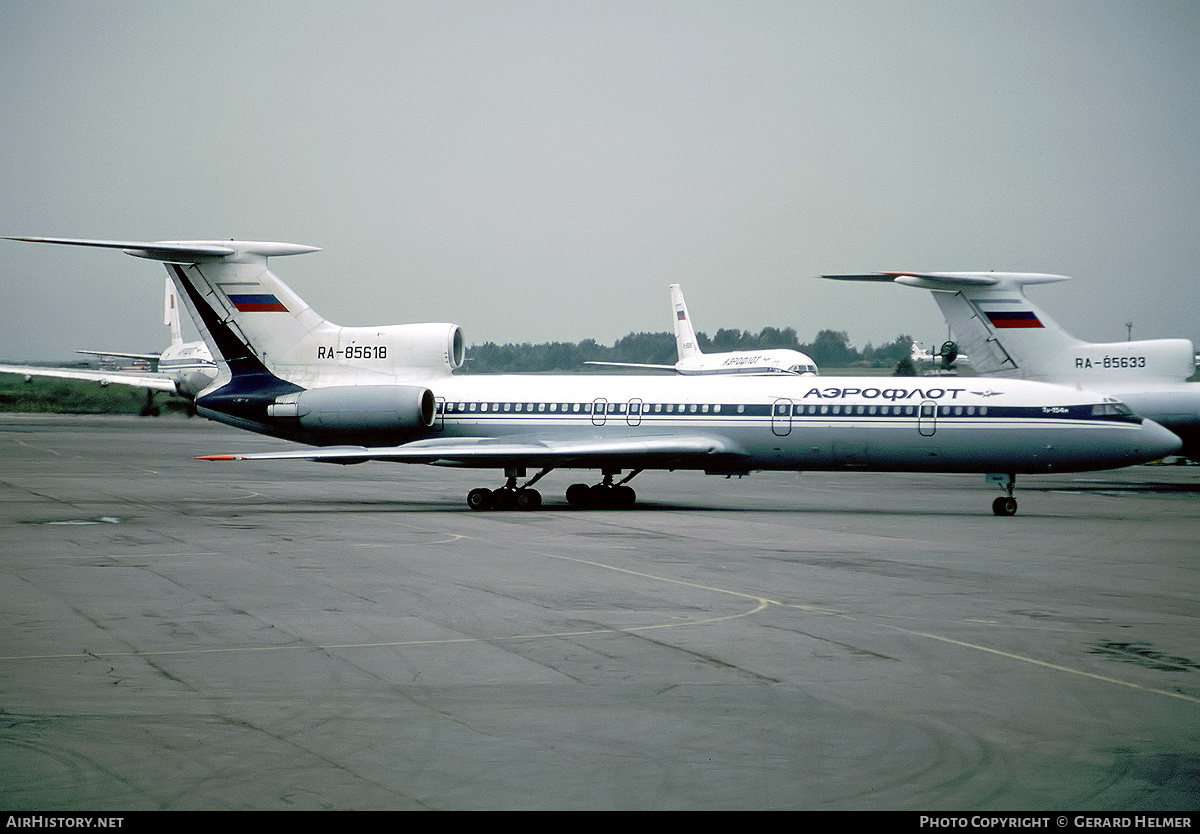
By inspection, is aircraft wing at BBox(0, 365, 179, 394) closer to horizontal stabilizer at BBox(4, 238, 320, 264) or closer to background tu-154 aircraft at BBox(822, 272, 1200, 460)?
horizontal stabilizer at BBox(4, 238, 320, 264)

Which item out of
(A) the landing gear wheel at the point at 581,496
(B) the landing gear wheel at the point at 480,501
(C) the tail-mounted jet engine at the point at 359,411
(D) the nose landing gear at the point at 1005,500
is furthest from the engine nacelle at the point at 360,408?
(D) the nose landing gear at the point at 1005,500

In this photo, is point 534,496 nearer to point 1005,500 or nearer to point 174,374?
point 1005,500

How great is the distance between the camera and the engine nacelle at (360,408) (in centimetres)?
2777

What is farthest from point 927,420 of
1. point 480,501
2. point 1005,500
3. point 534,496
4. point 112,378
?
point 112,378

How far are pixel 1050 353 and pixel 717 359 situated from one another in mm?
37674

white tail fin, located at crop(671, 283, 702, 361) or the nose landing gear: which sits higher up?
white tail fin, located at crop(671, 283, 702, 361)

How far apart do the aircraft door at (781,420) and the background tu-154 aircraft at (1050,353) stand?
864 cm

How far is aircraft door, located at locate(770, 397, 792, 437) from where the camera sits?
88.8ft

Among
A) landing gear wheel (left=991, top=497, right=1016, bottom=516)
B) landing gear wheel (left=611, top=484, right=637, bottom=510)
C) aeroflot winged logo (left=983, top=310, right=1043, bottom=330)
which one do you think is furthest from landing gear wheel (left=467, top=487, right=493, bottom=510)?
aeroflot winged logo (left=983, top=310, right=1043, bottom=330)

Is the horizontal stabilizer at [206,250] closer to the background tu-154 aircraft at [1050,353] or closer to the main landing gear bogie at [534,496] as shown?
the main landing gear bogie at [534,496]

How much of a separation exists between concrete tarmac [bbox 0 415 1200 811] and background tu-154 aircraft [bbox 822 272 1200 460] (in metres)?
11.4

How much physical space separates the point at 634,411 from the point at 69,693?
19.8 metres
